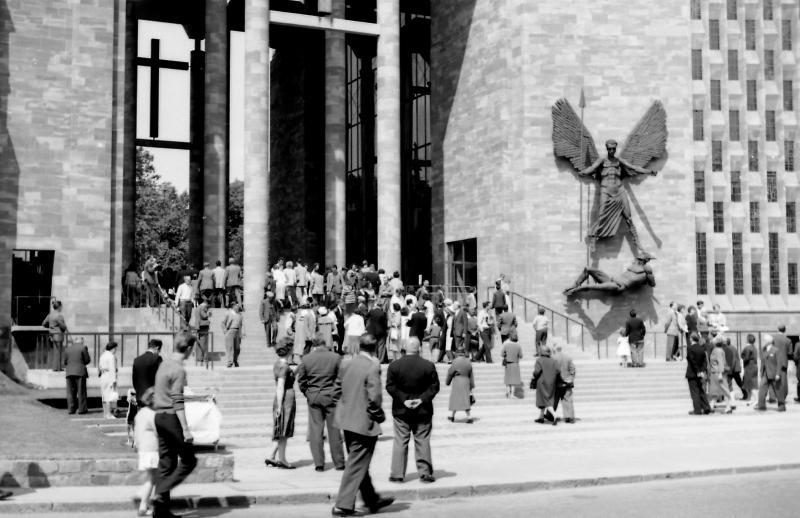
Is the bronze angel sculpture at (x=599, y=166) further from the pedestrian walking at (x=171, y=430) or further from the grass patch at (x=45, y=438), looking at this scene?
the pedestrian walking at (x=171, y=430)

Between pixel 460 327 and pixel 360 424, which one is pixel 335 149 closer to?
pixel 460 327

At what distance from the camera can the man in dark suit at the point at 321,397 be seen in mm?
13781

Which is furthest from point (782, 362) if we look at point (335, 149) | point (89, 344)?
point (335, 149)

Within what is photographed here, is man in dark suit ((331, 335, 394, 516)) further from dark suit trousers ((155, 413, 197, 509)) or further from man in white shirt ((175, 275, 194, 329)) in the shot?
man in white shirt ((175, 275, 194, 329))

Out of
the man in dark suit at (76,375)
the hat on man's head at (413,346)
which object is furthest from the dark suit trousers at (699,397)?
the man in dark suit at (76,375)

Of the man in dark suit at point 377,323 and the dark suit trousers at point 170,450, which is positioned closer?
the dark suit trousers at point 170,450

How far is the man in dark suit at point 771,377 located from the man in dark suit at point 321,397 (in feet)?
41.5

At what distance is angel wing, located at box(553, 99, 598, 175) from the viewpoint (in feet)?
114

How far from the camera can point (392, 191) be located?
35781 mm

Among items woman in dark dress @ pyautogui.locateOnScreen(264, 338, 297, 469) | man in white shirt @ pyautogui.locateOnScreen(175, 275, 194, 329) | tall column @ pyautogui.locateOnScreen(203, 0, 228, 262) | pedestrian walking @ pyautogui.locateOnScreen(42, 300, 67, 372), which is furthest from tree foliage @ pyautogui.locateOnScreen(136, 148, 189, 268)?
woman in dark dress @ pyautogui.locateOnScreen(264, 338, 297, 469)

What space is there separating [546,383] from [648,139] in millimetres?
17722

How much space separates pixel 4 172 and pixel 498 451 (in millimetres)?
19308

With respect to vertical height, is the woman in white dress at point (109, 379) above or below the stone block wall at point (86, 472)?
above

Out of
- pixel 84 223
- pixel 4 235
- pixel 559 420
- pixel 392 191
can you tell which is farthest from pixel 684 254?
pixel 4 235
